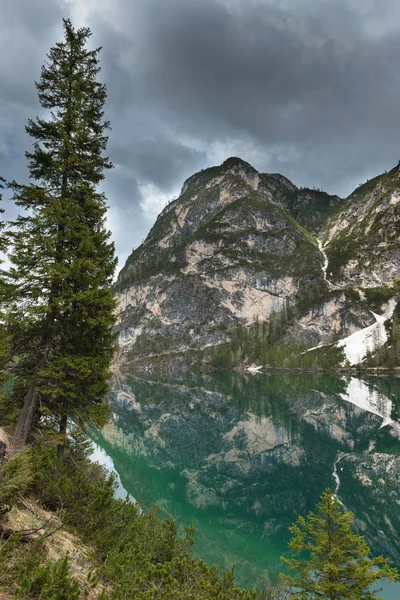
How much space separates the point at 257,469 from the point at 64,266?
85.1ft

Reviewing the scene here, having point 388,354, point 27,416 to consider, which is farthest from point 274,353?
point 27,416

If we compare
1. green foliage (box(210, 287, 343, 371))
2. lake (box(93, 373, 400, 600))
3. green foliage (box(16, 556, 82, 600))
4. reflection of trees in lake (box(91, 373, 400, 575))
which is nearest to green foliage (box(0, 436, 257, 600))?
green foliage (box(16, 556, 82, 600))

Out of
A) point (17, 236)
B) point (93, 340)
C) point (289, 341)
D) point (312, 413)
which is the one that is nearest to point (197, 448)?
point (312, 413)

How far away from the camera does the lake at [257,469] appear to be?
18062 mm

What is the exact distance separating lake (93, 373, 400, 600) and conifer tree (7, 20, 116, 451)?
11.7 m

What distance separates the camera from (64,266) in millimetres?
11938

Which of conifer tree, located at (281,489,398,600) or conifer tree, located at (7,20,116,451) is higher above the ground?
conifer tree, located at (7,20,116,451)

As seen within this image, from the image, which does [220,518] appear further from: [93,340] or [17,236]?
[17,236]

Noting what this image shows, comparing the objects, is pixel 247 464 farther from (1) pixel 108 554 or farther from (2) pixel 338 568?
(1) pixel 108 554

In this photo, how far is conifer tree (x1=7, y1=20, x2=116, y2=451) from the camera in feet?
37.9

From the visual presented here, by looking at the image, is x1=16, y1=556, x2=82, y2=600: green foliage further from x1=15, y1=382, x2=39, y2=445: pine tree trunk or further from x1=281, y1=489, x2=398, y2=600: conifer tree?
x1=15, y1=382, x2=39, y2=445: pine tree trunk

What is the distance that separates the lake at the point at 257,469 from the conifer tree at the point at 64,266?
38.2 feet

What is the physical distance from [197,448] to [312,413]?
24874mm

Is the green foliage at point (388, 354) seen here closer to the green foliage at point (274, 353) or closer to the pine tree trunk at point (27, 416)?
the green foliage at point (274, 353)
